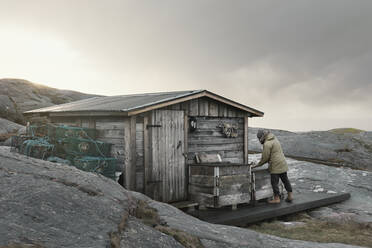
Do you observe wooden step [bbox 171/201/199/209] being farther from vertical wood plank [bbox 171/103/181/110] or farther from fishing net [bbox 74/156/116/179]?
vertical wood plank [bbox 171/103/181/110]

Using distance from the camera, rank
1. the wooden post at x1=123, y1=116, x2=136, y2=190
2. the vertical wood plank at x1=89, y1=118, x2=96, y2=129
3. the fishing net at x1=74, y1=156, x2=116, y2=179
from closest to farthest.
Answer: the fishing net at x1=74, y1=156, x2=116, y2=179 < the wooden post at x1=123, y1=116, x2=136, y2=190 < the vertical wood plank at x1=89, y1=118, x2=96, y2=129

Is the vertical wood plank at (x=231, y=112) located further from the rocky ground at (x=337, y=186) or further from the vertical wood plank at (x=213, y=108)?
the rocky ground at (x=337, y=186)

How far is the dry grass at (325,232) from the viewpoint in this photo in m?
7.27

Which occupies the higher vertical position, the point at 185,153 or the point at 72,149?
the point at 72,149

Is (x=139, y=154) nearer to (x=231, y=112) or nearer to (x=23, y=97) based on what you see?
(x=231, y=112)

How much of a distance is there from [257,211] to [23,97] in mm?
30912

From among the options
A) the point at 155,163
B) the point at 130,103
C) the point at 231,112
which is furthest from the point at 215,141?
the point at 130,103

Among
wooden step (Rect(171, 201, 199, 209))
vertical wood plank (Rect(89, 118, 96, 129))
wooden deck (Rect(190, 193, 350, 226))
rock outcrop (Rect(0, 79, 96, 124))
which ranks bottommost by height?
wooden deck (Rect(190, 193, 350, 226))

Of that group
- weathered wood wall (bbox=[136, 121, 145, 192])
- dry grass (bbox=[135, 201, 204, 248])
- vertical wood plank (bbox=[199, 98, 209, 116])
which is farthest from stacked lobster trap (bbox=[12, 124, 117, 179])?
dry grass (bbox=[135, 201, 204, 248])

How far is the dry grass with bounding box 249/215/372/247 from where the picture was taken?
7271mm

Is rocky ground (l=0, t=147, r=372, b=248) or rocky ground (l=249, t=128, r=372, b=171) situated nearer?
rocky ground (l=0, t=147, r=372, b=248)

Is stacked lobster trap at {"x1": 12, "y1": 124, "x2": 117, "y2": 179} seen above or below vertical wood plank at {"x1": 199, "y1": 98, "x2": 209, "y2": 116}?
below

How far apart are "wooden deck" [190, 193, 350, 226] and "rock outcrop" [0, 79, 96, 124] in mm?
23874

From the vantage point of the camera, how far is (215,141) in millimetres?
11227
